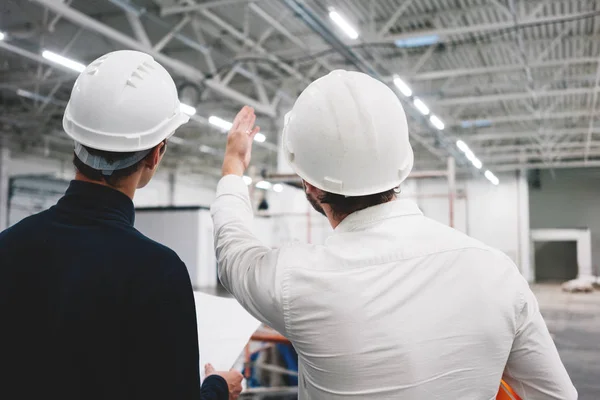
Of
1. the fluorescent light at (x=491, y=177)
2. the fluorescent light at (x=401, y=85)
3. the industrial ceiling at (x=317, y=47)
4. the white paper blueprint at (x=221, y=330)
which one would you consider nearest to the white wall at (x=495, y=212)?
the fluorescent light at (x=491, y=177)

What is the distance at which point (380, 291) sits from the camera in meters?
1.09

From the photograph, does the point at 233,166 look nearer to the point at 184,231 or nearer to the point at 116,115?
the point at 116,115

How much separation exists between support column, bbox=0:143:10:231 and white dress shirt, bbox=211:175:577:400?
71.3 feet

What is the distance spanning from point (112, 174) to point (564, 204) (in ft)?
90.0

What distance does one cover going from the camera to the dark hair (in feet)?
4.00

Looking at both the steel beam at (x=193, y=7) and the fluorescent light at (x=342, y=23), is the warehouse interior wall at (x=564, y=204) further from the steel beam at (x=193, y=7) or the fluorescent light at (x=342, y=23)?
the steel beam at (x=193, y=7)

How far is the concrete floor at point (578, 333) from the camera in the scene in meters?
6.89

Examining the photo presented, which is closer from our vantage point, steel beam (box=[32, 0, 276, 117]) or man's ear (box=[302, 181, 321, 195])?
man's ear (box=[302, 181, 321, 195])

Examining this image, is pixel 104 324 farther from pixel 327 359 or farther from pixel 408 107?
pixel 408 107

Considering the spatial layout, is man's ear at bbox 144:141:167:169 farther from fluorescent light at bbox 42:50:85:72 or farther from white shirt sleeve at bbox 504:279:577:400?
fluorescent light at bbox 42:50:85:72

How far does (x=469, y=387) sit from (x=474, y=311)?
7.2 inches

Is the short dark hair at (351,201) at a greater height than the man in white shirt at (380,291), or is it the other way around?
the short dark hair at (351,201)

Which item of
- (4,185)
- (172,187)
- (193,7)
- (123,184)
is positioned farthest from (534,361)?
(172,187)

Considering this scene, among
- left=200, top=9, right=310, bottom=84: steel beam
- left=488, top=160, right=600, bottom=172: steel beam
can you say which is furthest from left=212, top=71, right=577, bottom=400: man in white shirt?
left=488, top=160, right=600, bottom=172: steel beam
